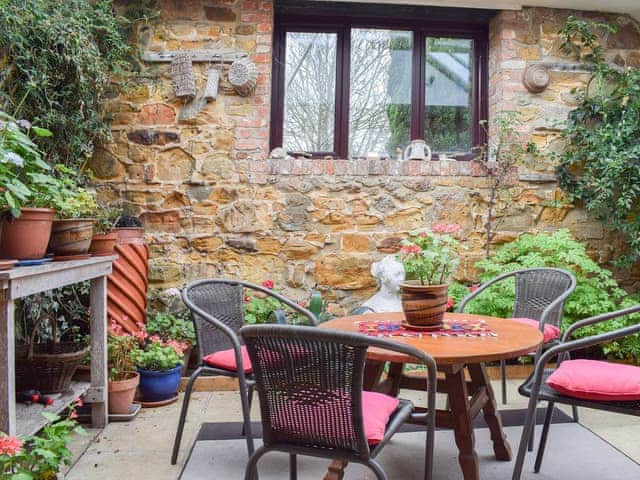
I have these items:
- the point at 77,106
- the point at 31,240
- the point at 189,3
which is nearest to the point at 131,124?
the point at 77,106

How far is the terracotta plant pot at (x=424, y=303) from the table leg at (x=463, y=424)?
0.74 feet

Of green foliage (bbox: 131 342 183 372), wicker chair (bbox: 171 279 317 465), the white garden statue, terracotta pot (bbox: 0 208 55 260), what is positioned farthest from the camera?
the white garden statue

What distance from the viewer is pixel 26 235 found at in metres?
2.00

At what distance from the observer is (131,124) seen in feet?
12.7

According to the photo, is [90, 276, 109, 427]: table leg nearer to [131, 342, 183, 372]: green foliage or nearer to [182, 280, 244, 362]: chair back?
[131, 342, 183, 372]: green foliage

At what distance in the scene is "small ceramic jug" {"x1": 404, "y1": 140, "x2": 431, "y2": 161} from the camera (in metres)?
4.10

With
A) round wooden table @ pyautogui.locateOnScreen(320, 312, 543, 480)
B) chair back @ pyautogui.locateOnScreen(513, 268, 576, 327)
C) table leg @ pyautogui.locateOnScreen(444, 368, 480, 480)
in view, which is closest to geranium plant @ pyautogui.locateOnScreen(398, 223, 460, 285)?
round wooden table @ pyautogui.locateOnScreen(320, 312, 543, 480)

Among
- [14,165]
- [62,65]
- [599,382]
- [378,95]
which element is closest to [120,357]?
[14,165]

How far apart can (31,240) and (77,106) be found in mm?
1532

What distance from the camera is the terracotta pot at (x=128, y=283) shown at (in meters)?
3.18

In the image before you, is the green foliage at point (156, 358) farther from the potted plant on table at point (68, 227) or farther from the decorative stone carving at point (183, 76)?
the decorative stone carving at point (183, 76)

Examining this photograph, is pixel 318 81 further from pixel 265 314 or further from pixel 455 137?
pixel 265 314

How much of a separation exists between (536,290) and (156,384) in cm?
220

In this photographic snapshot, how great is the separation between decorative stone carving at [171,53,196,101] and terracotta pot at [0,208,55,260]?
6.43 feet
